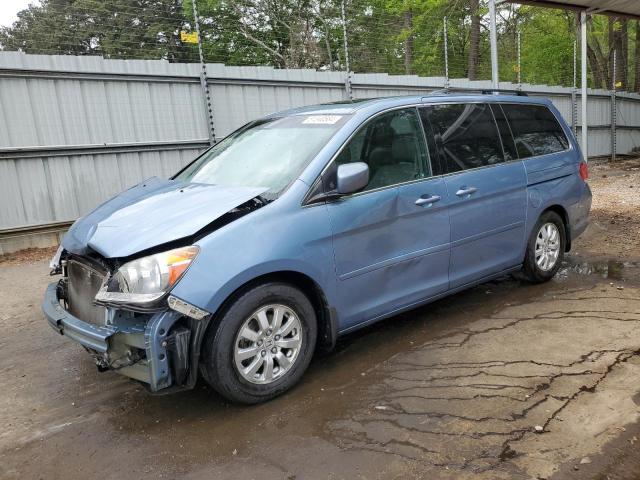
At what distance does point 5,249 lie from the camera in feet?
25.1

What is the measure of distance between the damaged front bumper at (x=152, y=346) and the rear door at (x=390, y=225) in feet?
3.44

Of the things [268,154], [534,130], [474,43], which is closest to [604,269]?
[534,130]

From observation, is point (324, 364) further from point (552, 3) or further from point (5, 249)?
point (552, 3)

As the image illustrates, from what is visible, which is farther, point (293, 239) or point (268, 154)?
point (268, 154)

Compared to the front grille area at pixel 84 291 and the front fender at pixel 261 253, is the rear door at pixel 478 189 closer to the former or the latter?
the front fender at pixel 261 253

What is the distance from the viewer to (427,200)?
3889 millimetres

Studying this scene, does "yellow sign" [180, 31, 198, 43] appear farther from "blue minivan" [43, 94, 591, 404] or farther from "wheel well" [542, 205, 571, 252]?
"wheel well" [542, 205, 571, 252]

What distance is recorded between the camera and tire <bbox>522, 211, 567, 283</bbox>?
4984 mm

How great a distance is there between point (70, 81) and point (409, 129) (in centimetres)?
612

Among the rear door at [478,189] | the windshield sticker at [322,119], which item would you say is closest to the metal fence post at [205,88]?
the windshield sticker at [322,119]

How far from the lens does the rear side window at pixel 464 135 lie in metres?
4.16

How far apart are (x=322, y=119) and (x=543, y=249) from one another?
2.67 m

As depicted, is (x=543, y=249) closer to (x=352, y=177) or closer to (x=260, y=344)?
(x=352, y=177)

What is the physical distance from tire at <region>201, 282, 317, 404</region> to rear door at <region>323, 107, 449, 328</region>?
0.34 m
